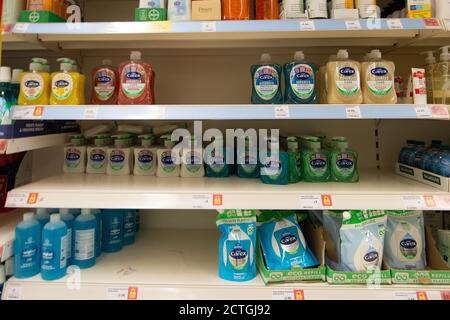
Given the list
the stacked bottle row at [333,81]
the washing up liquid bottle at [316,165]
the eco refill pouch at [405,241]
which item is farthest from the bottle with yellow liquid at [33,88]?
Result: the eco refill pouch at [405,241]

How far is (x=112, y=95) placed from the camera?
1447mm

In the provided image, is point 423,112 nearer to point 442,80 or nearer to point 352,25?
point 442,80

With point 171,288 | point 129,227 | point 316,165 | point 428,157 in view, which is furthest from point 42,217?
point 428,157

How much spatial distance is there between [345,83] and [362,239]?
640mm

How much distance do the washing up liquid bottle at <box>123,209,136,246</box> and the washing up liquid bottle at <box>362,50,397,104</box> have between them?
1.23 meters

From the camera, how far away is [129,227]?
5.17 ft

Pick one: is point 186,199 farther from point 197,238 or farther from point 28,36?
point 28,36

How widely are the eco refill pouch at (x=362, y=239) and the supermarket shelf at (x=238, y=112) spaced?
0.40 m

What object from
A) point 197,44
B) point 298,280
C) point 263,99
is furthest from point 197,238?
point 197,44

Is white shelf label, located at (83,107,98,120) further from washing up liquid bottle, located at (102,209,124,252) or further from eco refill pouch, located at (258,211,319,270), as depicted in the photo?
eco refill pouch, located at (258,211,319,270)

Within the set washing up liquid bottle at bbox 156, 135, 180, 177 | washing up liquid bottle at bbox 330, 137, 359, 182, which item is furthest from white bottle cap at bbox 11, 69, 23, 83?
washing up liquid bottle at bbox 330, 137, 359, 182

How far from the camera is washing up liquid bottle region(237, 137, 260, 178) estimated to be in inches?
60.6
